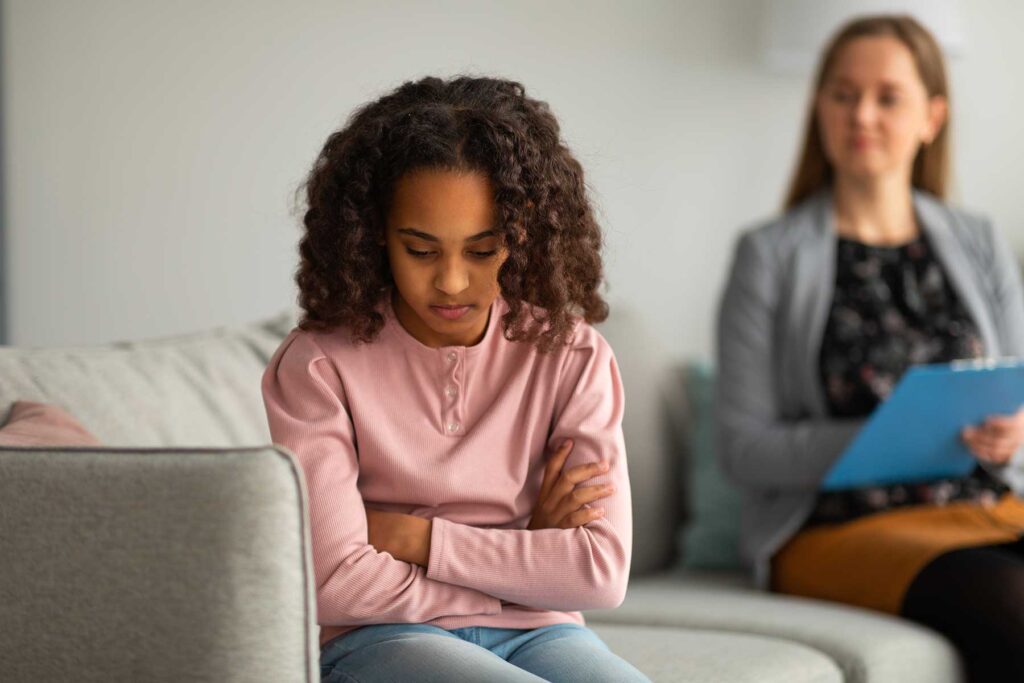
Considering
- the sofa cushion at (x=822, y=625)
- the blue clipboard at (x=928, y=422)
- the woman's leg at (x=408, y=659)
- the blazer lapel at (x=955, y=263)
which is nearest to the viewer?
the woman's leg at (x=408, y=659)

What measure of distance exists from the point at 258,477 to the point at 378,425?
0.94 feet

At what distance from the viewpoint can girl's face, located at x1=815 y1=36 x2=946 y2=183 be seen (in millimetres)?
2250

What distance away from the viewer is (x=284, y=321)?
193 centimetres

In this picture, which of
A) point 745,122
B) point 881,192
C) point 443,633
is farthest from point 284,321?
point 745,122

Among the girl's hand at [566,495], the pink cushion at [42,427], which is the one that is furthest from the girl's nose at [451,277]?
the pink cushion at [42,427]

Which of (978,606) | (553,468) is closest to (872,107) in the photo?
(978,606)

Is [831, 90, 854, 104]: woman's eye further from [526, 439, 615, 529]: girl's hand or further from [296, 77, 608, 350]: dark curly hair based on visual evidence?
[526, 439, 615, 529]: girl's hand

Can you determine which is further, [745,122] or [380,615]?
[745,122]

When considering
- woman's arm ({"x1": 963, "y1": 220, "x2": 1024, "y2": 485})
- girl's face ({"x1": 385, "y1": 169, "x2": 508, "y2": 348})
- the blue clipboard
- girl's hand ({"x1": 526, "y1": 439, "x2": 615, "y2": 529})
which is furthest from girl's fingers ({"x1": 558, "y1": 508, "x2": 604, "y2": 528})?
woman's arm ({"x1": 963, "y1": 220, "x2": 1024, "y2": 485})

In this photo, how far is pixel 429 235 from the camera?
1.26 meters

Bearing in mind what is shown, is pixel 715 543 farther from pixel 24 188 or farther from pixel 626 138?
pixel 24 188

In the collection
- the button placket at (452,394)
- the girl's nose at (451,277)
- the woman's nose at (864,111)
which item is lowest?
the button placket at (452,394)

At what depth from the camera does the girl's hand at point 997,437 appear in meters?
2.05

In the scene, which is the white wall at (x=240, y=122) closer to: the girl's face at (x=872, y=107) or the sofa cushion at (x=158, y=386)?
the girl's face at (x=872, y=107)
